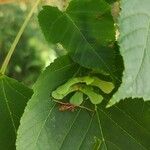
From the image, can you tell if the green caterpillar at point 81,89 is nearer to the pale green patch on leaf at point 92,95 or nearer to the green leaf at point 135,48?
the pale green patch on leaf at point 92,95

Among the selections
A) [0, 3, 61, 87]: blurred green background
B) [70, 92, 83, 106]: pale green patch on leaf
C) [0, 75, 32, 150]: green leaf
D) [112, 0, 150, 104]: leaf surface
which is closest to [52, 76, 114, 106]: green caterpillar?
[70, 92, 83, 106]: pale green patch on leaf

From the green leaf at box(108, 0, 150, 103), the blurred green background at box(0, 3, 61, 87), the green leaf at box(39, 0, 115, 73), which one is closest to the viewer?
the green leaf at box(108, 0, 150, 103)

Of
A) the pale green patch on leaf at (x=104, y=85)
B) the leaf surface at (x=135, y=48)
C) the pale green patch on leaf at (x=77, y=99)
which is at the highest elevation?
the leaf surface at (x=135, y=48)

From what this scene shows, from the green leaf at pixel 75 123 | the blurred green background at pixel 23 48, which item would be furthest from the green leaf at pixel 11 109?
the blurred green background at pixel 23 48

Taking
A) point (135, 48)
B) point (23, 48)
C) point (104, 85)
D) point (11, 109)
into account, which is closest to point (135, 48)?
point (135, 48)

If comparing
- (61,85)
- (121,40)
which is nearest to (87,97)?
(61,85)

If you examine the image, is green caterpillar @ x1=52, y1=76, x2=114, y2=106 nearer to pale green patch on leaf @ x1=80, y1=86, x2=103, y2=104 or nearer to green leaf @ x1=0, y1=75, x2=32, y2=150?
pale green patch on leaf @ x1=80, y1=86, x2=103, y2=104

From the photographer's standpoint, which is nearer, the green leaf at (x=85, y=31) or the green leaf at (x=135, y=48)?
the green leaf at (x=135, y=48)
